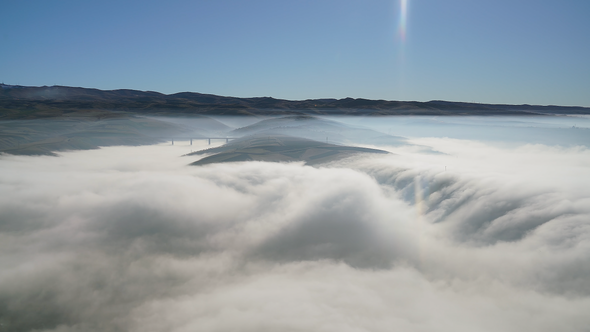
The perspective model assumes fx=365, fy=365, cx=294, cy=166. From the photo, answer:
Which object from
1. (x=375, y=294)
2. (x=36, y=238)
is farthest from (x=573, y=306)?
(x=36, y=238)

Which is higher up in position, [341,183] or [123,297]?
[341,183]

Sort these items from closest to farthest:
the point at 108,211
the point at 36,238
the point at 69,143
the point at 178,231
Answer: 1. the point at 36,238
2. the point at 178,231
3. the point at 108,211
4. the point at 69,143

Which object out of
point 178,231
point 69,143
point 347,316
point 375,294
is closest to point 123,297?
point 178,231

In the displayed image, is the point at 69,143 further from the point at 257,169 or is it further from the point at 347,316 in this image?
the point at 347,316

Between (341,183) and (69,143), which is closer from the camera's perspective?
(341,183)

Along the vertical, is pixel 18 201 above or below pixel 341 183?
below

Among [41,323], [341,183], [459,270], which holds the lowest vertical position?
[41,323]

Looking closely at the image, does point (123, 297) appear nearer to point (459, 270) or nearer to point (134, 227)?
point (134, 227)

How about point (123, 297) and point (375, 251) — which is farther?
point (375, 251)

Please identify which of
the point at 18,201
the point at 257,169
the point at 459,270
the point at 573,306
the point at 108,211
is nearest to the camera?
the point at 573,306
